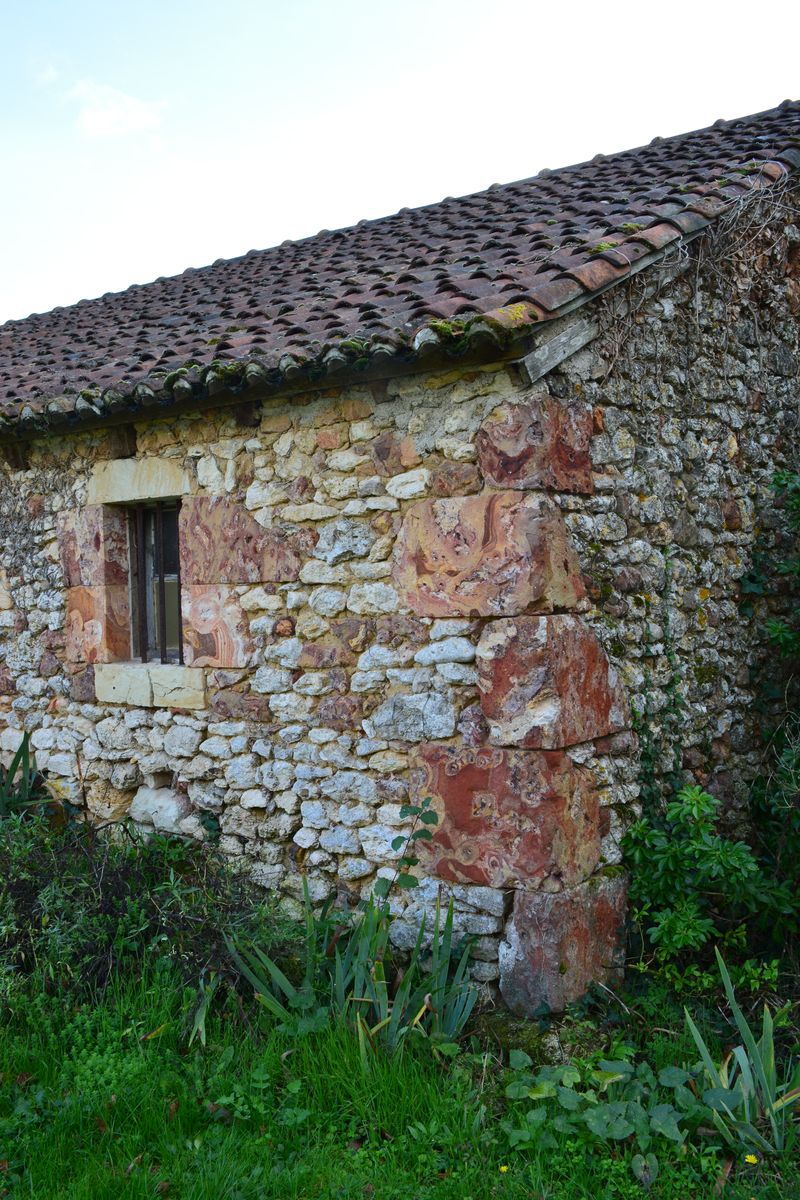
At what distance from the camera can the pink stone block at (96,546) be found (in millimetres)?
5684

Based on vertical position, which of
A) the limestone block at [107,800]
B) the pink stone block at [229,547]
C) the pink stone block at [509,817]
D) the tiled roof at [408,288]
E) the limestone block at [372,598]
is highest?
the tiled roof at [408,288]

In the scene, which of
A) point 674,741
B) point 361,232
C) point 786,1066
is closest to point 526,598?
point 674,741

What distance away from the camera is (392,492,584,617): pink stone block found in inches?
160

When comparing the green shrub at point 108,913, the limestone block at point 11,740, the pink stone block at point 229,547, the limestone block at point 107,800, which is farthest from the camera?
the limestone block at point 11,740

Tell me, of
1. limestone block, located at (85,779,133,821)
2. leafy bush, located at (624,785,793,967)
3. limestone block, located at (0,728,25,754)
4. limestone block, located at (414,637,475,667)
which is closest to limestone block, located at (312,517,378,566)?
limestone block, located at (414,637,475,667)

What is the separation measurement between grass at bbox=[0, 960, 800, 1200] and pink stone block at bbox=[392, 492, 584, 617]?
176 cm

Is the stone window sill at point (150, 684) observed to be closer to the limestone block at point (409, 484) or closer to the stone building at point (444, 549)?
the stone building at point (444, 549)

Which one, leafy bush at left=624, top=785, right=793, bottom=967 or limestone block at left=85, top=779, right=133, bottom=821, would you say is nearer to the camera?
leafy bush at left=624, top=785, right=793, bottom=967

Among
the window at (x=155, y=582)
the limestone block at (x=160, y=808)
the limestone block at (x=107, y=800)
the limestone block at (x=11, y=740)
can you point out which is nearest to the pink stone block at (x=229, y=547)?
the window at (x=155, y=582)

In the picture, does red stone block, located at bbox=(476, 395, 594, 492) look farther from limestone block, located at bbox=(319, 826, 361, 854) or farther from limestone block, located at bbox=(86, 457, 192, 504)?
limestone block, located at bbox=(86, 457, 192, 504)

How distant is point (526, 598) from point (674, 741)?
1.27 m

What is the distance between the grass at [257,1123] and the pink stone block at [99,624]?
2.15 m

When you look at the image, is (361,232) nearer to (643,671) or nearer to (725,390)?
(725,390)

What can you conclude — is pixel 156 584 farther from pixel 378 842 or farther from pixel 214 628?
pixel 378 842
